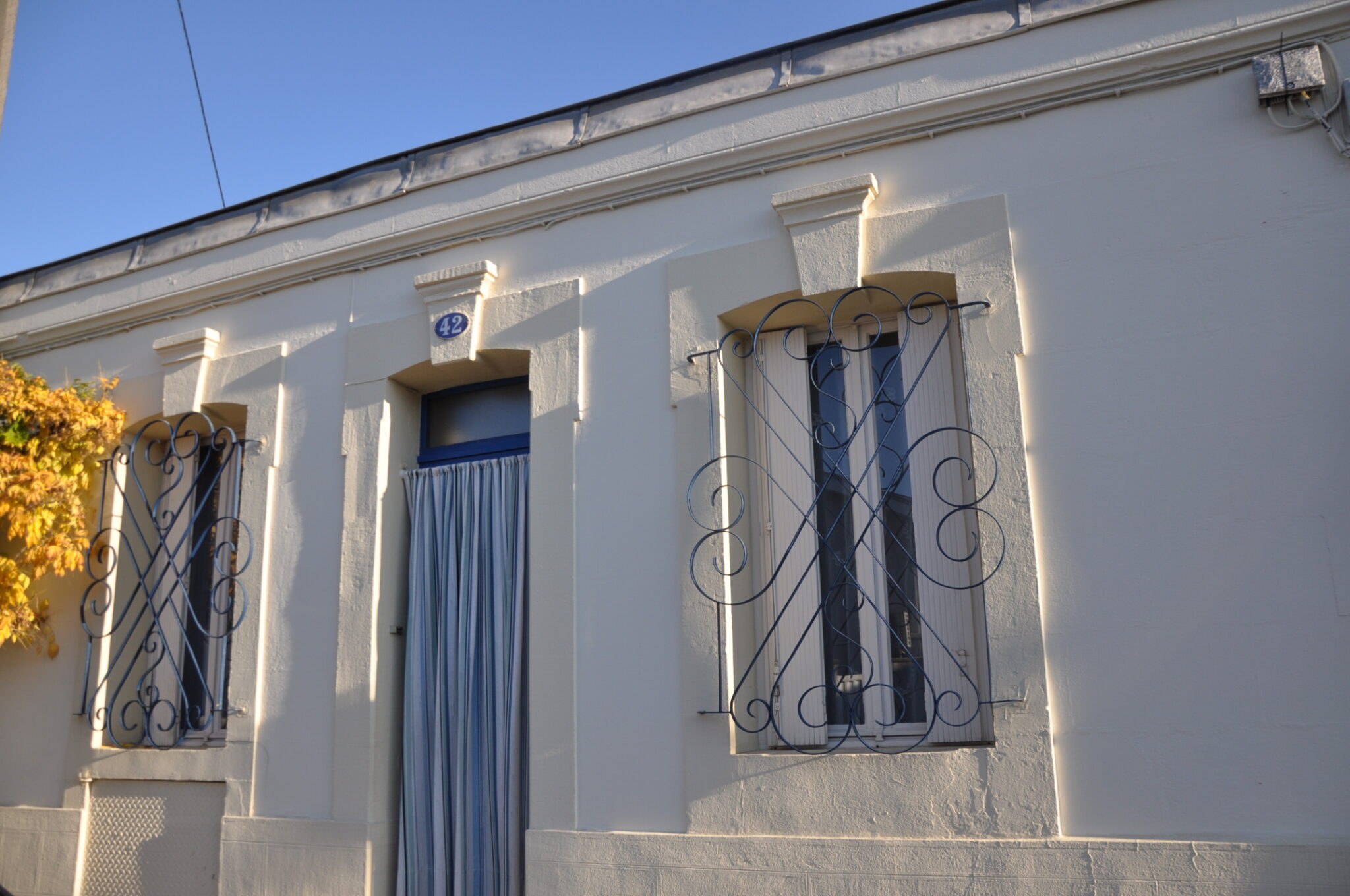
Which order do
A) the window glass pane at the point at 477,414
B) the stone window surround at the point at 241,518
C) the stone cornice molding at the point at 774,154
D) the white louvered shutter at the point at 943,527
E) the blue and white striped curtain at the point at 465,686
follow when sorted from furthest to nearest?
the window glass pane at the point at 477,414 < the stone window surround at the point at 241,518 < the blue and white striped curtain at the point at 465,686 < the white louvered shutter at the point at 943,527 < the stone cornice molding at the point at 774,154

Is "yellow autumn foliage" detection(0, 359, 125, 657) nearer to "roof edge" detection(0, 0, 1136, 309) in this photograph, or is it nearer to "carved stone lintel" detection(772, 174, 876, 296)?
"roof edge" detection(0, 0, 1136, 309)

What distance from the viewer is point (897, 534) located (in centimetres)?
492

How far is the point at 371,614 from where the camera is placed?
5746mm

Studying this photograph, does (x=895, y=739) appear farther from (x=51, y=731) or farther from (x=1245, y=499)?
(x=51, y=731)

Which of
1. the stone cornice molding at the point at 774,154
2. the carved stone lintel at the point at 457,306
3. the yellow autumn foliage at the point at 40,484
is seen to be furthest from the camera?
the yellow autumn foliage at the point at 40,484

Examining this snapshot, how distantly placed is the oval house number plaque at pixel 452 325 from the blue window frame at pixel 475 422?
42cm

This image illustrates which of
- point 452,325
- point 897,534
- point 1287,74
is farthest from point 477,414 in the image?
point 1287,74

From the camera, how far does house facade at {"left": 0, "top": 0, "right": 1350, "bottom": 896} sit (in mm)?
4137

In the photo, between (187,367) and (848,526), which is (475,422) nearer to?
(187,367)

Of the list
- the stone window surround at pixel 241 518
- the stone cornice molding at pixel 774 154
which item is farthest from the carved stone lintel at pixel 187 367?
the stone cornice molding at pixel 774 154

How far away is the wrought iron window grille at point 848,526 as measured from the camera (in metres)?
4.73

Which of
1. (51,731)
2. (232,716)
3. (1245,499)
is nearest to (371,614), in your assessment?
(232,716)

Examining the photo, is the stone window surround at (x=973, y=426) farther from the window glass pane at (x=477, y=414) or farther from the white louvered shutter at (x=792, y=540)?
the window glass pane at (x=477, y=414)

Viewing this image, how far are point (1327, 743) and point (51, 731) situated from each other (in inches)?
256
